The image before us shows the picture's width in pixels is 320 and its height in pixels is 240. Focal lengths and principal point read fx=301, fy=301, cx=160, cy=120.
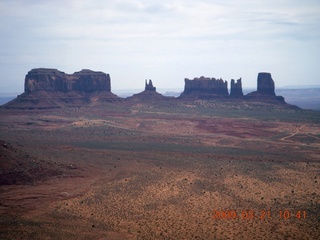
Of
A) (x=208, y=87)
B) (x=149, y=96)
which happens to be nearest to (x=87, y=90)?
(x=149, y=96)

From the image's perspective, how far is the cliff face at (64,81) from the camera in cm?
11169

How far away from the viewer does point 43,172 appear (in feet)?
104

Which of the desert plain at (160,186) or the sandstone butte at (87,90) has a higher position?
the sandstone butte at (87,90)

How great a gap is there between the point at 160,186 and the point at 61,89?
3890 inches

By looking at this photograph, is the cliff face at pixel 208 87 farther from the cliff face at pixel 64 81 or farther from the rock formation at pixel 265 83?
the cliff face at pixel 64 81

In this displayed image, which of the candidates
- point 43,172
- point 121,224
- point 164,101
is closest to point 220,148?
point 43,172

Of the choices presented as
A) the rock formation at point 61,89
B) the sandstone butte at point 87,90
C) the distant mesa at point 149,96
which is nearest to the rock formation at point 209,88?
the sandstone butte at point 87,90

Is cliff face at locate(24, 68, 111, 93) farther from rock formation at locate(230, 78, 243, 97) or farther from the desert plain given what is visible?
rock formation at locate(230, 78, 243, 97)

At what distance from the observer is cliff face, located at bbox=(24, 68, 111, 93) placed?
111688 mm

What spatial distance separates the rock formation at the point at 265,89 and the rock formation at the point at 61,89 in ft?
197

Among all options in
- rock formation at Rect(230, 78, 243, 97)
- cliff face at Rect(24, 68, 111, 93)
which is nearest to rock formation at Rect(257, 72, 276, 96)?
rock formation at Rect(230, 78, 243, 97)

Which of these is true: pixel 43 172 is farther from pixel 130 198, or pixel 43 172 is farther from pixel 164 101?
pixel 164 101
